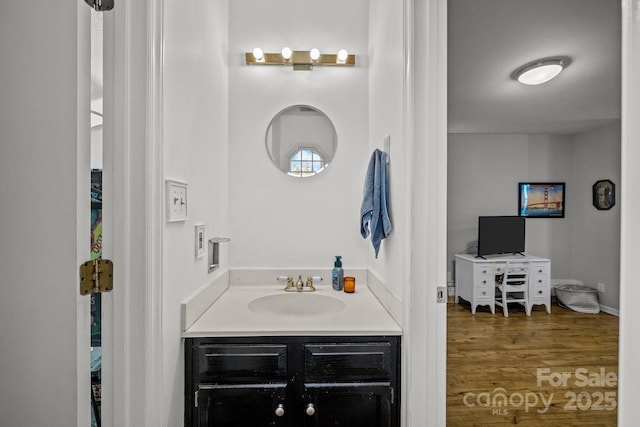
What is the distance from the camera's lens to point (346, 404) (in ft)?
4.49

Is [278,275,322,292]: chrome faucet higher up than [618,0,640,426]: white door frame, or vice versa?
[618,0,640,426]: white door frame

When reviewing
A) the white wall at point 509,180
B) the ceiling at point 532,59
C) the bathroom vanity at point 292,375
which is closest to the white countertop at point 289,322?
the bathroom vanity at point 292,375

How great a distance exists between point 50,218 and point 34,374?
1.37 ft

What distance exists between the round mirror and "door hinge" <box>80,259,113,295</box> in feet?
4.10

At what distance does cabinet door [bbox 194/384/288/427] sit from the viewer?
4.43 feet

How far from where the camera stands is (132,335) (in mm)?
1088

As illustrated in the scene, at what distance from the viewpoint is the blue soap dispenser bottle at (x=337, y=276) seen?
6.58 feet

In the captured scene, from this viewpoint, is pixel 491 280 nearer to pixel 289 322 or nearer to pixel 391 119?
pixel 391 119

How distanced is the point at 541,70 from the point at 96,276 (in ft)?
11.9

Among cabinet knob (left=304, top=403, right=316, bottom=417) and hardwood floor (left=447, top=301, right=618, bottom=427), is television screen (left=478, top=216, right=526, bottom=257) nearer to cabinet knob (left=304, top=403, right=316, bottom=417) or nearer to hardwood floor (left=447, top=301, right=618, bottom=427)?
hardwood floor (left=447, top=301, right=618, bottom=427)

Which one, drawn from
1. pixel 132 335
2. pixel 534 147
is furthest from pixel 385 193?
pixel 534 147

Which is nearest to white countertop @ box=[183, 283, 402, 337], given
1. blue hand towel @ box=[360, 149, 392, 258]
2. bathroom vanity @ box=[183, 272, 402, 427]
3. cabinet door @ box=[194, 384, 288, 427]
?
bathroom vanity @ box=[183, 272, 402, 427]

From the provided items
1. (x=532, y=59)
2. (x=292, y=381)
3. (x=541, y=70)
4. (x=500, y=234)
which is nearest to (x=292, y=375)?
(x=292, y=381)

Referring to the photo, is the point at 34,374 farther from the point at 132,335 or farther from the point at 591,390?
the point at 591,390
